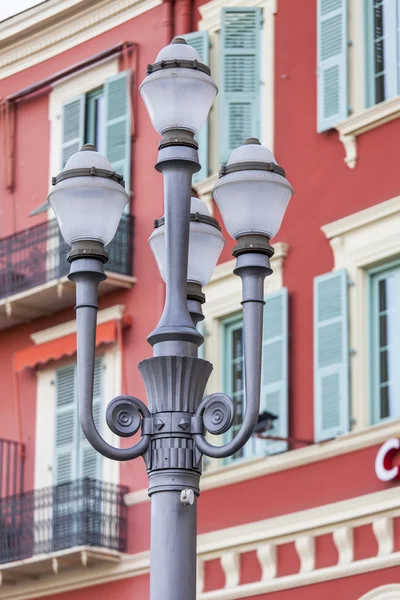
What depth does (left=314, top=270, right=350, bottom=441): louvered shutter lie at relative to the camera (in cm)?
1742

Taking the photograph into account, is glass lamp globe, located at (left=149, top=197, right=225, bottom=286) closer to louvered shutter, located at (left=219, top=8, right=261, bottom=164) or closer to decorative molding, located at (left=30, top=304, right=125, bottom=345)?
louvered shutter, located at (left=219, top=8, right=261, bottom=164)

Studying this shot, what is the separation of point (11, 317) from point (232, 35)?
15.8 feet

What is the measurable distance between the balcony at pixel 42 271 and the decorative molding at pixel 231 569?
403cm

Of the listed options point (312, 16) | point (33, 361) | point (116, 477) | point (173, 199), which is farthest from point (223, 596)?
point (173, 199)

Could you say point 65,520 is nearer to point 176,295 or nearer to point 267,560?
point 267,560

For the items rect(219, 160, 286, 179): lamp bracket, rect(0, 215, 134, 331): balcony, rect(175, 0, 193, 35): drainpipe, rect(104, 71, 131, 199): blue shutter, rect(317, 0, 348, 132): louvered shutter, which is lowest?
rect(219, 160, 286, 179): lamp bracket

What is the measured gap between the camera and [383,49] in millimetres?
18406

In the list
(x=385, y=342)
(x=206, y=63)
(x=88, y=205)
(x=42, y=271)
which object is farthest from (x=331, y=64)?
(x=88, y=205)

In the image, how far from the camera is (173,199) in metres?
9.31

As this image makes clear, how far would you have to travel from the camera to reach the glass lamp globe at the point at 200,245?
995 cm

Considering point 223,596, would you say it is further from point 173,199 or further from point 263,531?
point 173,199

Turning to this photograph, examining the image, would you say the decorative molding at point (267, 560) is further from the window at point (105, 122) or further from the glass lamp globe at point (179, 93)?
the glass lamp globe at point (179, 93)

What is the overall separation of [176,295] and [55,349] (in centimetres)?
1246

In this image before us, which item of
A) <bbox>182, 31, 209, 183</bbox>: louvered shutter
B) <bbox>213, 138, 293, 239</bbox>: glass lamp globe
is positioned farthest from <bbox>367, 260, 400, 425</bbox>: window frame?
<bbox>213, 138, 293, 239</bbox>: glass lamp globe
